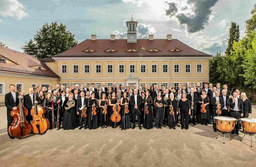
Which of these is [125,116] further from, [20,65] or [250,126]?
[20,65]

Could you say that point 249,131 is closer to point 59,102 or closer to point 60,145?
point 60,145

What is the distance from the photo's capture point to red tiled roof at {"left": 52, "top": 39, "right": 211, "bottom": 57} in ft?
69.6

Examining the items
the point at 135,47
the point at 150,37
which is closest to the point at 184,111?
the point at 135,47

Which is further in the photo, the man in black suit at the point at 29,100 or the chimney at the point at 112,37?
the chimney at the point at 112,37

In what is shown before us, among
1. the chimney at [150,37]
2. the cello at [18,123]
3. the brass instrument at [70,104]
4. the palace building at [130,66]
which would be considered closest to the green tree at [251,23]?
the palace building at [130,66]

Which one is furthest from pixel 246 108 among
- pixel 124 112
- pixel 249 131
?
pixel 124 112

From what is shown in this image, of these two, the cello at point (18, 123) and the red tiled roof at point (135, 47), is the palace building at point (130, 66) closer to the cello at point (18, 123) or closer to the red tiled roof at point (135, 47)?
the red tiled roof at point (135, 47)

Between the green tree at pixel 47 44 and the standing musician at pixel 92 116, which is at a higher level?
the green tree at pixel 47 44

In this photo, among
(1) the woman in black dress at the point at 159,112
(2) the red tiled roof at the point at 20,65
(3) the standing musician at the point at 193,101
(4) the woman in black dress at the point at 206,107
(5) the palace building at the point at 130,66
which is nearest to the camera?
(1) the woman in black dress at the point at 159,112

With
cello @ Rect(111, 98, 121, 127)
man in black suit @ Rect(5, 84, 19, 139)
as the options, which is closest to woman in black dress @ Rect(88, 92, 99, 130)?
cello @ Rect(111, 98, 121, 127)

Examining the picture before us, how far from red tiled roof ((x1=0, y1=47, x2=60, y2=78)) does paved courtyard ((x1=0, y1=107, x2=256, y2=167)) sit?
1283cm

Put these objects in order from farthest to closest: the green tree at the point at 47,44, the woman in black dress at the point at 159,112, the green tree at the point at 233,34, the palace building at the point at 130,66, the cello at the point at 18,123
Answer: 1. the green tree at the point at 47,44
2. the green tree at the point at 233,34
3. the palace building at the point at 130,66
4. the woman in black dress at the point at 159,112
5. the cello at the point at 18,123

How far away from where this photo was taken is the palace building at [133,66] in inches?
834

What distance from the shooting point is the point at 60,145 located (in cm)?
481
